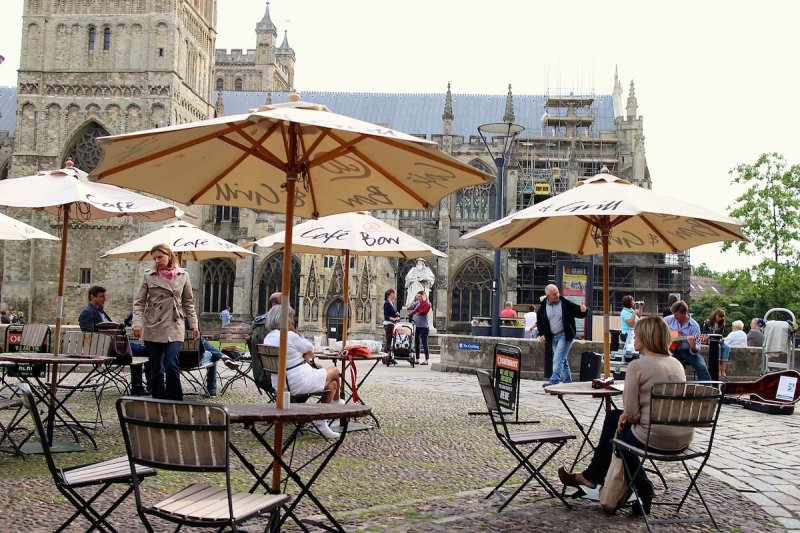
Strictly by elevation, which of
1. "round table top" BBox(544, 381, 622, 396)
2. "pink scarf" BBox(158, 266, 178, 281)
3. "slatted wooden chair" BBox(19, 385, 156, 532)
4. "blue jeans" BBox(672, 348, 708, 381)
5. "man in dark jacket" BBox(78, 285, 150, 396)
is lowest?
"slatted wooden chair" BBox(19, 385, 156, 532)

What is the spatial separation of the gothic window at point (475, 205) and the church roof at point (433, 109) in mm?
7013

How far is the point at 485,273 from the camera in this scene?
41031mm

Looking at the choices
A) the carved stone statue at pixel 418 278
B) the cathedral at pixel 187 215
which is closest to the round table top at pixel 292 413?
the carved stone statue at pixel 418 278

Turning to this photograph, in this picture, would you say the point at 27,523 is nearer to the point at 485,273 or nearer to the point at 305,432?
the point at 305,432

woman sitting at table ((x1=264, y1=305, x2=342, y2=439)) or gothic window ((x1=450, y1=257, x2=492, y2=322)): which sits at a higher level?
gothic window ((x1=450, y1=257, x2=492, y2=322))

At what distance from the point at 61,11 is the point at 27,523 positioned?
139 ft

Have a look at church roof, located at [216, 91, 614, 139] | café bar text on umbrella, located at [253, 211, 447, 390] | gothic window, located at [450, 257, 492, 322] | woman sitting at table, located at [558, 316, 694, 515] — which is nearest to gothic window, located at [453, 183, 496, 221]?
gothic window, located at [450, 257, 492, 322]

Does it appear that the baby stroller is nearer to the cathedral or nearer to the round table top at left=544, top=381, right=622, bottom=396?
the round table top at left=544, top=381, right=622, bottom=396

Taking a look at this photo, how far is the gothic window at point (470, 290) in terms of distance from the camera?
40844 mm

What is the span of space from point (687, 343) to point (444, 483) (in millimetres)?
6871

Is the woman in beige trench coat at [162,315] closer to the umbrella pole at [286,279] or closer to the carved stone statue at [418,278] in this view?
the umbrella pole at [286,279]

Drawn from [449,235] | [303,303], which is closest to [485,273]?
[449,235]

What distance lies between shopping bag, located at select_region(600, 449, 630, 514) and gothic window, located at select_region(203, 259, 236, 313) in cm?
3817

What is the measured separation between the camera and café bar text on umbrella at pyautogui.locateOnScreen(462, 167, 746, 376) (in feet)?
20.4
